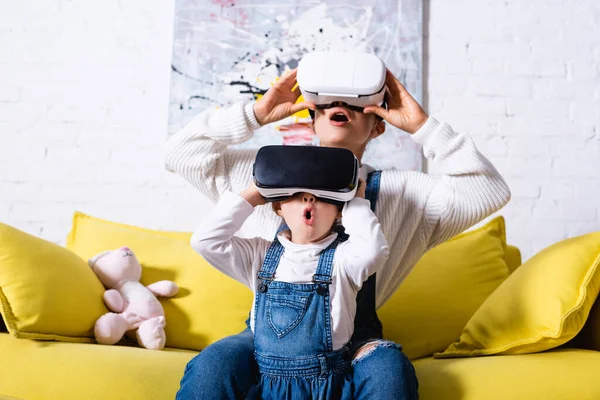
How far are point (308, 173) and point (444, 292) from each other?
0.84 m

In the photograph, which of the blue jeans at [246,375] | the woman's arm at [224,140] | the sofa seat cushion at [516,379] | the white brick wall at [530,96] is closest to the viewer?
the blue jeans at [246,375]

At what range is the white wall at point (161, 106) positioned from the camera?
2.60 meters

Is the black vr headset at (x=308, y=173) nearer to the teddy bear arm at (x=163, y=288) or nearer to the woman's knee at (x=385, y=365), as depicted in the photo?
the woman's knee at (x=385, y=365)

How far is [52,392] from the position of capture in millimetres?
1289

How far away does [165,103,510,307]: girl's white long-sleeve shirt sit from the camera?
1.50 metres

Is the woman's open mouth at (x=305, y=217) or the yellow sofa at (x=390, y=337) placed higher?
the woman's open mouth at (x=305, y=217)

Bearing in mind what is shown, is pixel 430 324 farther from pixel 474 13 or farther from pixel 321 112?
pixel 474 13

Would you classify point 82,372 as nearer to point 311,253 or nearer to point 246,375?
point 246,375

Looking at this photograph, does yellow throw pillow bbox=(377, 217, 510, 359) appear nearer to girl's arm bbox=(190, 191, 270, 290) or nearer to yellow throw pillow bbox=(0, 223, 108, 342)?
girl's arm bbox=(190, 191, 270, 290)

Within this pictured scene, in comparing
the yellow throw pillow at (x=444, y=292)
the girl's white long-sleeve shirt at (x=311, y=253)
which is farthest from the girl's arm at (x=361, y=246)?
the yellow throw pillow at (x=444, y=292)

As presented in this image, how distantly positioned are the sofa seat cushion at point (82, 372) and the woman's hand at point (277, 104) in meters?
0.61

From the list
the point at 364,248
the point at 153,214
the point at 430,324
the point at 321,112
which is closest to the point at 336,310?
the point at 364,248

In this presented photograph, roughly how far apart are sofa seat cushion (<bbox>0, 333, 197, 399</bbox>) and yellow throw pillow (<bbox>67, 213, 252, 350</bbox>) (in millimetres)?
360

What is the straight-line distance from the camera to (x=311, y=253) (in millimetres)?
1298
